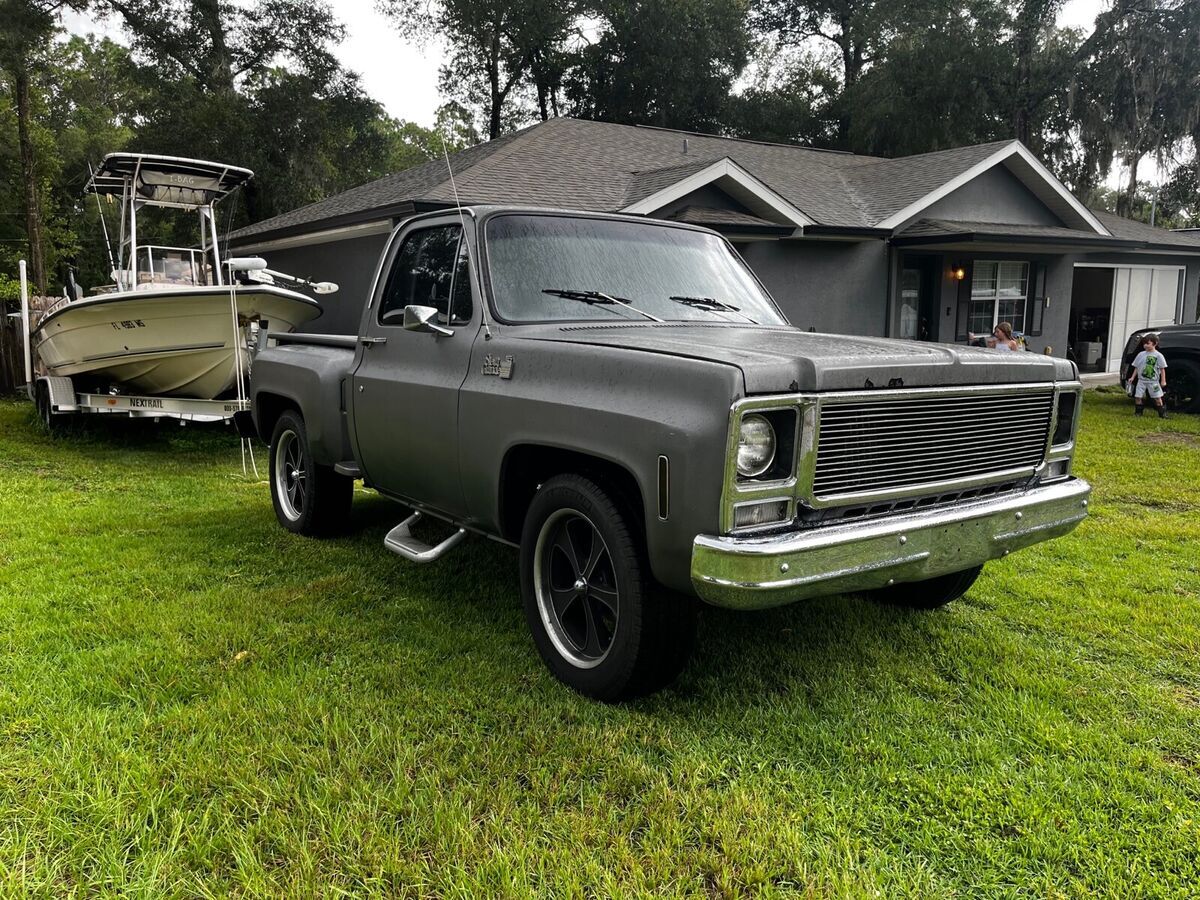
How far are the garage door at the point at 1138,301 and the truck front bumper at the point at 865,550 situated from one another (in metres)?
20.3

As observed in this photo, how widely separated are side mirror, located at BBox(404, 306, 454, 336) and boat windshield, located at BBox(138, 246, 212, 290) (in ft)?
28.0

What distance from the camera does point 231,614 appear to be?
14.8ft

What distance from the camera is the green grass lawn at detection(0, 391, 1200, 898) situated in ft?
8.42

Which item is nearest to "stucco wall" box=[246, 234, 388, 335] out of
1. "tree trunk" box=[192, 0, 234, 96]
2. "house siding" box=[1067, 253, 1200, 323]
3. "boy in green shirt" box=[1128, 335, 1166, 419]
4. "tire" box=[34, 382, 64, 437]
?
"tire" box=[34, 382, 64, 437]

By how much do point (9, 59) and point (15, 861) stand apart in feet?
71.6

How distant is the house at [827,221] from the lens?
14.2m

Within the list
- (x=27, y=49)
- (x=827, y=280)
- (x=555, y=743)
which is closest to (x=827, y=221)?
(x=827, y=280)

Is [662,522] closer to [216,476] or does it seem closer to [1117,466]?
[216,476]

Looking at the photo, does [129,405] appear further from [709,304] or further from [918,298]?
[918,298]

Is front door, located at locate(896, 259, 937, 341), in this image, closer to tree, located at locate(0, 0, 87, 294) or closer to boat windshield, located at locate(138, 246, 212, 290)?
boat windshield, located at locate(138, 246, 212, 290)

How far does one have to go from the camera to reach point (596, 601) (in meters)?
3.68

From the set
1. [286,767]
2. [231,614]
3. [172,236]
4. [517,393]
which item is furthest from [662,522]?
[172,236]

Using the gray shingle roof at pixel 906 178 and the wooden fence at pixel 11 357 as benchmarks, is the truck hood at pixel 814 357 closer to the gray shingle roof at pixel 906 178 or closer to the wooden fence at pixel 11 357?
the gray shingle roof at pixel 906 178

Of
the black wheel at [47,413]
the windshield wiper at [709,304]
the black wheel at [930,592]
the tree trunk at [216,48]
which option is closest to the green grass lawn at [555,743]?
the black wheel at [930,592]
